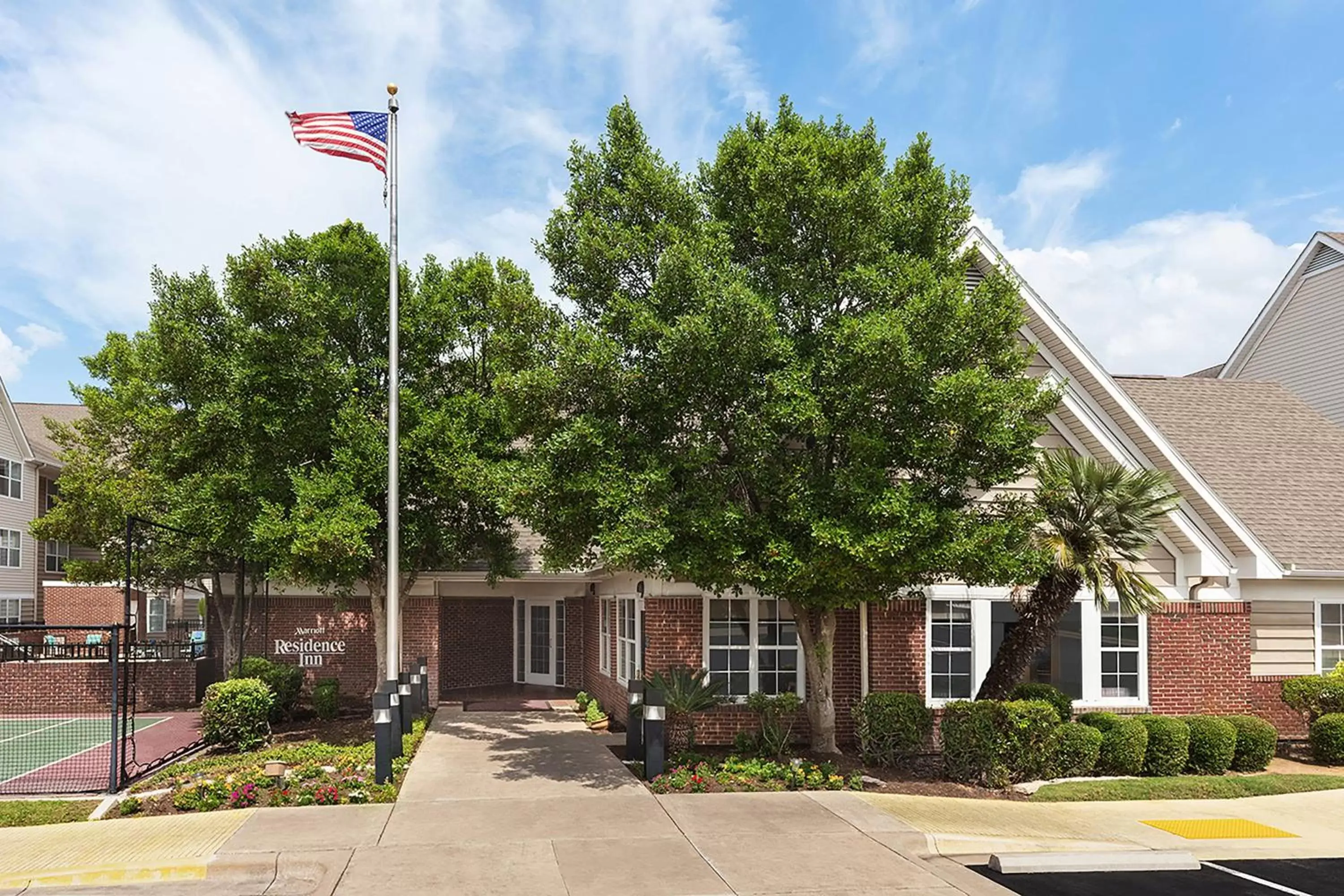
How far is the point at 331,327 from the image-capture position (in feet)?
60.8

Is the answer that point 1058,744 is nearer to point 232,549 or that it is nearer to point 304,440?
point 304,440

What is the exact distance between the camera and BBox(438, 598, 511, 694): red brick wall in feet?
84.0

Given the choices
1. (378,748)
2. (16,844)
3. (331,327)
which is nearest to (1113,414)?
(378,748)

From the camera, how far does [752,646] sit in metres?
16.9

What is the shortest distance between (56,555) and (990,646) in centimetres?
4002

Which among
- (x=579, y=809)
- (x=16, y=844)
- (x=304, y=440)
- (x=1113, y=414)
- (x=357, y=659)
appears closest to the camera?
(x=16, y=844)

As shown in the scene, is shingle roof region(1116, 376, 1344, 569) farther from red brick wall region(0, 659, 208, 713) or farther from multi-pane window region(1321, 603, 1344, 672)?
red brick wall region(0, 659, 208, 713)

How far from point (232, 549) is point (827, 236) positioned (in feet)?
43.2

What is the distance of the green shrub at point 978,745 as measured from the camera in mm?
13953

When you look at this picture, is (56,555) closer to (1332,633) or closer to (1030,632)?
(1030,632)

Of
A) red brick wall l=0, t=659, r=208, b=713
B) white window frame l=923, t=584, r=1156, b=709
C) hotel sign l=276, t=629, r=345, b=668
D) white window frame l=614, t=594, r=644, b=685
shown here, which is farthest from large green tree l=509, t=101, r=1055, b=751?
red brick wall l=0, t=659, r=208, b=713

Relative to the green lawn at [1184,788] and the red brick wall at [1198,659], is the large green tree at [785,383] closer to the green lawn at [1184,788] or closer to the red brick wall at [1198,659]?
the green lawn at [1184,788]

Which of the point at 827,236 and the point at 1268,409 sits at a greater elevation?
the point at 827,236

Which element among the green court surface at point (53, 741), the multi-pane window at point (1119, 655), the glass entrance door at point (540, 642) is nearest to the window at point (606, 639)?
the glass entrance door at point (540, 642)
